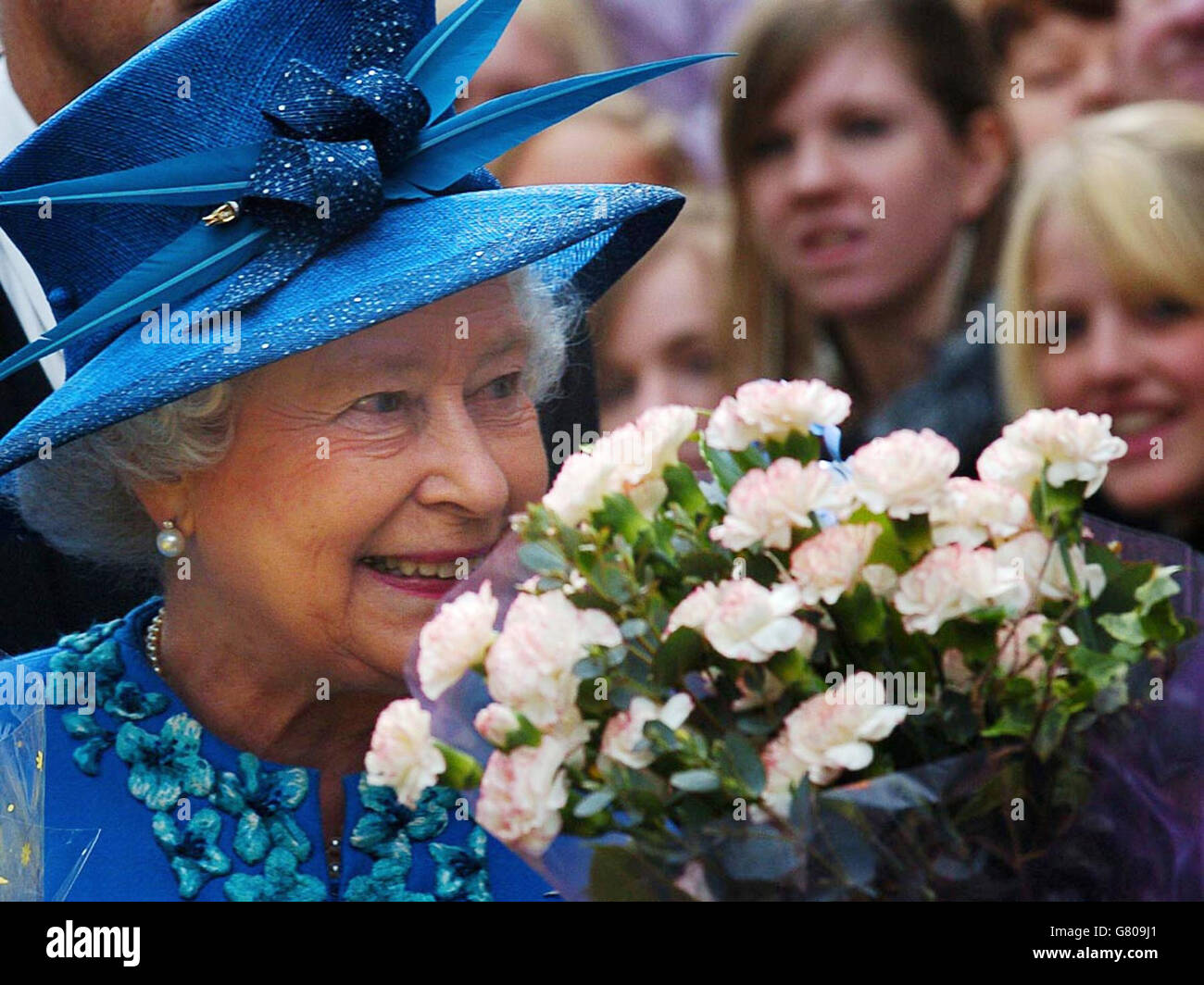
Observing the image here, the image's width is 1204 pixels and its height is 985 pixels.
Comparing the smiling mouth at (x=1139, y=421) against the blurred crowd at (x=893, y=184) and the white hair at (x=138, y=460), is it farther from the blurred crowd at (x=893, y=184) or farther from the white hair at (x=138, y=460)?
the white hair at (x=138, y=460)

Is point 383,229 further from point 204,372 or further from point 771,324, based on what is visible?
point 771,324

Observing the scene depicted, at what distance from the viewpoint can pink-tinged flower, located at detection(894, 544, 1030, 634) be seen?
2.64 feet

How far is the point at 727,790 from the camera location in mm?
815

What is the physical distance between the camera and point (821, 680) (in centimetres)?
85

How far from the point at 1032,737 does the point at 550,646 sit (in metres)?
0.26

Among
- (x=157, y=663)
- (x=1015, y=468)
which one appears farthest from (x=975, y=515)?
(x=157, y=663)

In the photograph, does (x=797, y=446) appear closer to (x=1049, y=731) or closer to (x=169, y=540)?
(x=1049, y=731)

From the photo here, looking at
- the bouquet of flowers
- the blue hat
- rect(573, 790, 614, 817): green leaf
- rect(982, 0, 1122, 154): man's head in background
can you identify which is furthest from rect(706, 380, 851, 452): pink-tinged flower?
rect(982, 0, 1122, 154): man's head in background

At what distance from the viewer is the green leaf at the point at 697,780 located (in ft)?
2.63

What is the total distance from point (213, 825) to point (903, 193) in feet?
3.45

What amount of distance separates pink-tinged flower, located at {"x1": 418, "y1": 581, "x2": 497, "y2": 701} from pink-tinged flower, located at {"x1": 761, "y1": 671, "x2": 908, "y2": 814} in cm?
17

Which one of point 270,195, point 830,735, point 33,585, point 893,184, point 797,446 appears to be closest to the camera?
point 830,735

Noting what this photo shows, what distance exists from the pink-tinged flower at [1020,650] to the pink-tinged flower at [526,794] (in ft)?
0.77

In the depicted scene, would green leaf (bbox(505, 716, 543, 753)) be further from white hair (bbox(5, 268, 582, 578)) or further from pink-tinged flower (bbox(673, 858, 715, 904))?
white hair (bbox(5, 268, 582, 578))
